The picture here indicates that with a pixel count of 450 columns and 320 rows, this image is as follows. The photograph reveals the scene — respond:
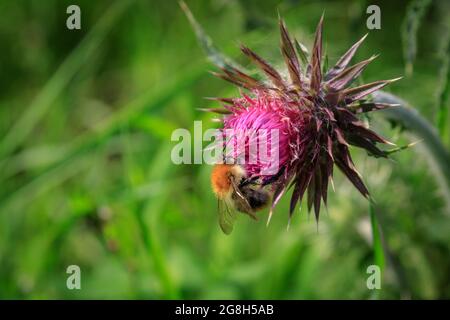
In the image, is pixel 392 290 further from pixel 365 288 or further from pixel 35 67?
pixel 35 67

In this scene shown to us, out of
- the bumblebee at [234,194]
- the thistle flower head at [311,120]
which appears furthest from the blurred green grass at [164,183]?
the bumblebee at [234,194]

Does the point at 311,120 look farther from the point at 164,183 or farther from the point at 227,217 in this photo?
the point at 164,183

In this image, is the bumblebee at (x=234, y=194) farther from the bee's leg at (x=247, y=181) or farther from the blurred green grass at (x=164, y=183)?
the blurred green grass at (x=164, y=183)

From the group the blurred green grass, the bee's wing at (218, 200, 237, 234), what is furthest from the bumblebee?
the blurred green grass

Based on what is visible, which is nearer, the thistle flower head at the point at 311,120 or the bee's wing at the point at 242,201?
the thistle flower head at the point at 311,120

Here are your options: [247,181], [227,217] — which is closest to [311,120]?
[247,181]

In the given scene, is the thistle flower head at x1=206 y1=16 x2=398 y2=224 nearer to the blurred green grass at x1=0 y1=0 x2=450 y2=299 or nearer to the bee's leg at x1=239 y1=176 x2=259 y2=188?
the bee's leg at x1=239 y1=176 x2=259 y2=188

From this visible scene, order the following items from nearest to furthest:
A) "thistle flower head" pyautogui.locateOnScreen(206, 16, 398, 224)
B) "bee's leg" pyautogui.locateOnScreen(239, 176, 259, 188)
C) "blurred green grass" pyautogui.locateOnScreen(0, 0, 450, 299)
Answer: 1. "thistle flower head" pyautogui.locateOnScreen(206, 16, 398, 224)
2. "bee's leg" pyautogui.locateOnScreen(239, 176, 259, 188)
3. "blurred green grass" pyautogui.locateOnScreen(0, 0, 450, 299)
